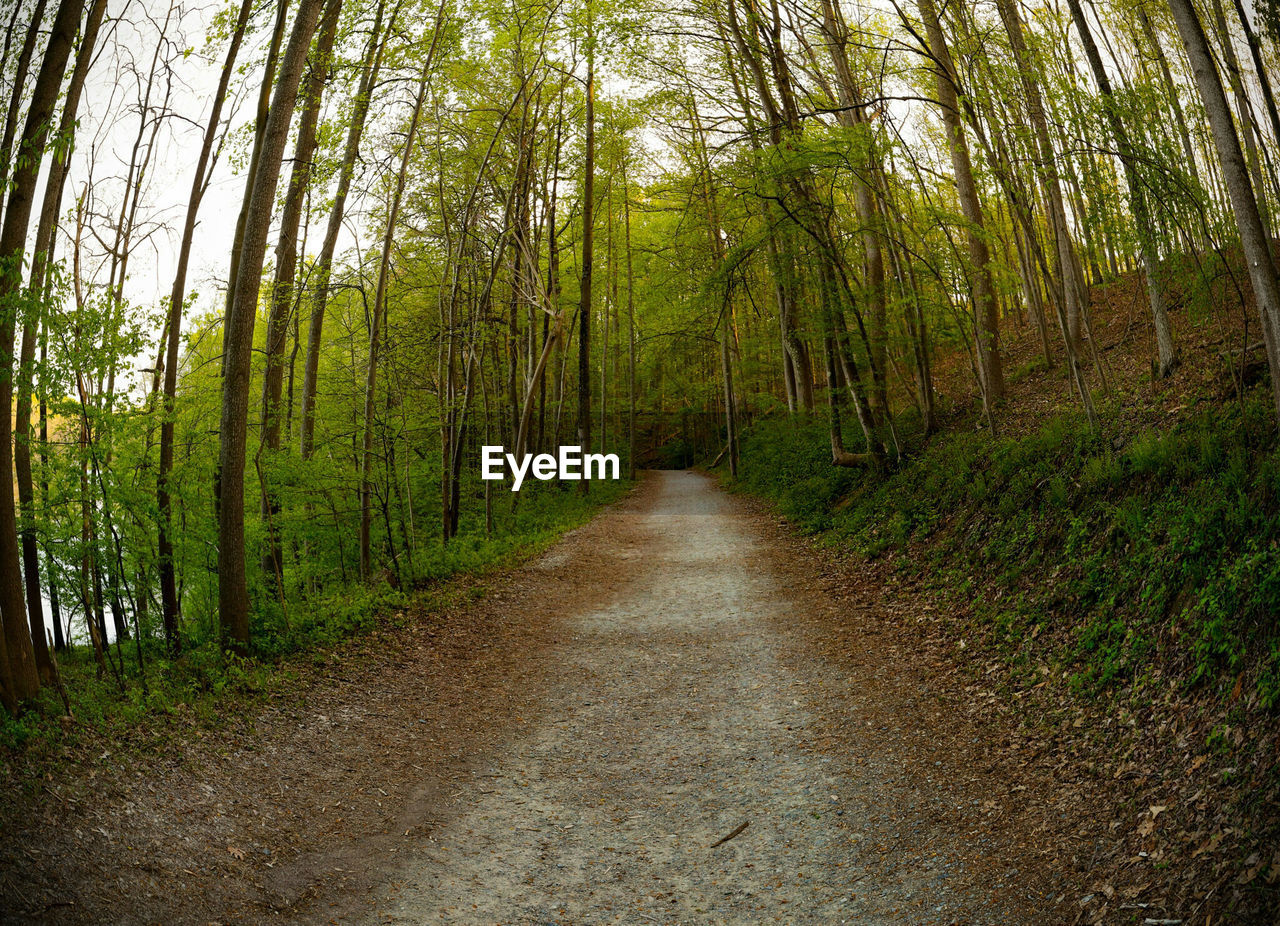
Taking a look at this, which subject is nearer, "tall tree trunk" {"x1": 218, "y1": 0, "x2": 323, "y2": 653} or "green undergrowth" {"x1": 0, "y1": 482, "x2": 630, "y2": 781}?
"green undergrowth" {"x1": 0, "y1": 482, "x2": 630, "y2": 781}

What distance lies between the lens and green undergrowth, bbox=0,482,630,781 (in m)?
4.61

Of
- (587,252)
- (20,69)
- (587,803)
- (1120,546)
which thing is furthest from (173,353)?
(587,252)

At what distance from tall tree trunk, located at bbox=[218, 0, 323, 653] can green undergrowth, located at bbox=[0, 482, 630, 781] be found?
17.4 inches

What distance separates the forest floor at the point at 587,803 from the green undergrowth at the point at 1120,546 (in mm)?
870

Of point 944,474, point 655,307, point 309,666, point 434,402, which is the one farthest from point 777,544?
point 655,307

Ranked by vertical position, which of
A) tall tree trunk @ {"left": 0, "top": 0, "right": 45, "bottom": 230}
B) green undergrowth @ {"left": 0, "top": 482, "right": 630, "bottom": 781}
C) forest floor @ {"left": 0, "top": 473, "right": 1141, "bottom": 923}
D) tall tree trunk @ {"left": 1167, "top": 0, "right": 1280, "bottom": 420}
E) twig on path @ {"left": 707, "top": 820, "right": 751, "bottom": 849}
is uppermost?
tall tree trunk @ {"left": 0, "top": 0, "right": 45, "bottom": 230}

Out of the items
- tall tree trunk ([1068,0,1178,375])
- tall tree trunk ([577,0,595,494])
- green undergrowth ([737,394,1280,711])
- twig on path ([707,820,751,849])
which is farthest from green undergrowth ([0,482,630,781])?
tall tree trunk ([1068,0,1178,375])

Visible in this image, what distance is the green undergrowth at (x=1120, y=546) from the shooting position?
13.6 ft

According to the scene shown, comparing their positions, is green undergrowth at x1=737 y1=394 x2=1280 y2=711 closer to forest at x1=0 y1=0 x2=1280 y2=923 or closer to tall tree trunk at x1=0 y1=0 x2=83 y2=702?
forest at x1=0 y1=0 x2=1280 y2=923

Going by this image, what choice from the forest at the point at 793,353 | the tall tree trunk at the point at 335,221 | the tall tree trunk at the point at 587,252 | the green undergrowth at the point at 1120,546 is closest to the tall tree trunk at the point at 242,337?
the forest at the point at 793,353

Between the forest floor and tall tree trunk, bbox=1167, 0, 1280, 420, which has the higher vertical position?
tall tree trunk, bbox=1167, 0, 1280, 420

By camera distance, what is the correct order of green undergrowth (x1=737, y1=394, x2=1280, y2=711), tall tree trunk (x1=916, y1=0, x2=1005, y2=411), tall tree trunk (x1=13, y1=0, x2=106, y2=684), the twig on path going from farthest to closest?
tall tree trunk (x1=916, y1=0, x2=1005, y2=411), tall tree trunk (x1=13, y1=0, x2=106, y2=684), the twig on path, green undergrowth (x1=737, y1=394, x2=1280, y2=711)

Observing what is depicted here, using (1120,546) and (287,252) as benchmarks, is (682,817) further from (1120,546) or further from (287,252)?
(287,252)

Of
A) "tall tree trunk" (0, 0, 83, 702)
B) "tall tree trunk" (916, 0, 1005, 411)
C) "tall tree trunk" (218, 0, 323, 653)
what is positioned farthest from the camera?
"tall tree trunk" (916, 0, 1005, 411)
